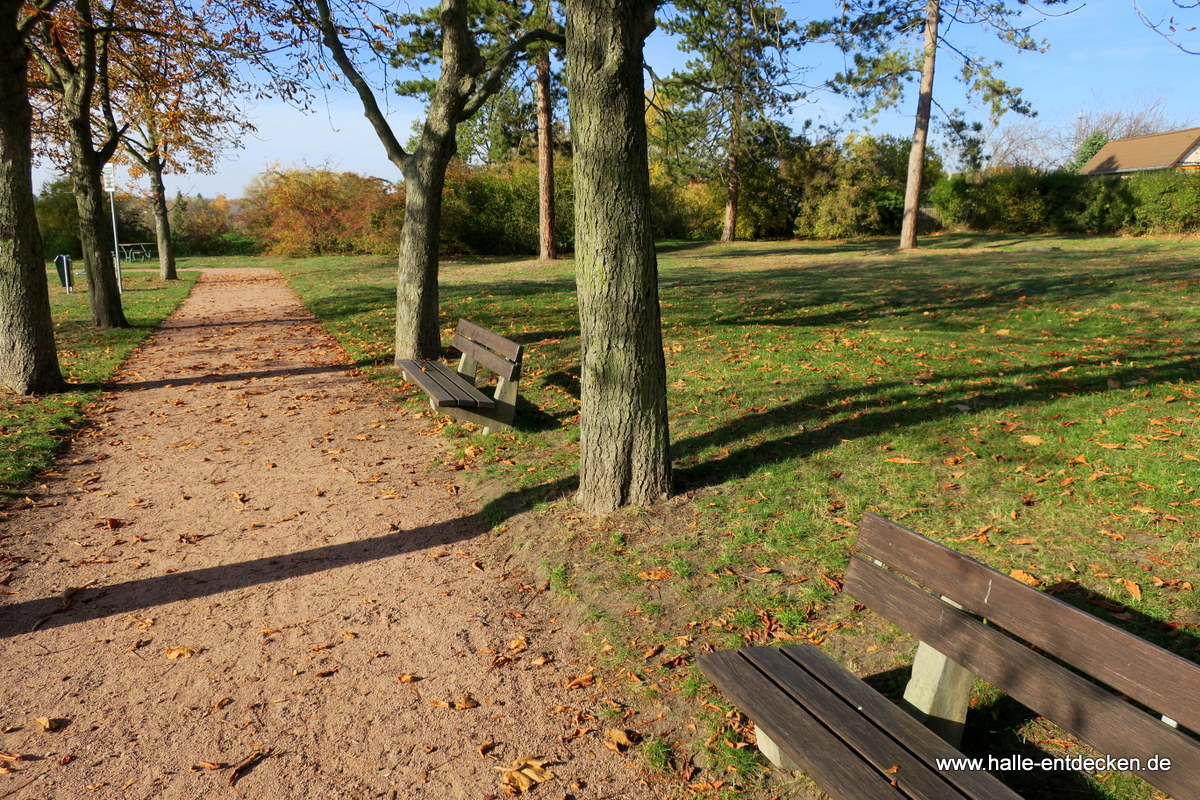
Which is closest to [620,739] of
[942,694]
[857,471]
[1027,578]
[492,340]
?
[942,694]

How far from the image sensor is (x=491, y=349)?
290 inches

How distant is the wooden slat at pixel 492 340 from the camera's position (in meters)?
6.65

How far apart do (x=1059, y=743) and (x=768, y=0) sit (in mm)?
5630

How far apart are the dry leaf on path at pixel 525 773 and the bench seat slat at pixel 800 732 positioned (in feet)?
2.37

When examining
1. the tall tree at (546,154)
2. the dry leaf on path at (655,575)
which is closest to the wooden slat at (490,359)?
the dry leaf on path at (655,575)

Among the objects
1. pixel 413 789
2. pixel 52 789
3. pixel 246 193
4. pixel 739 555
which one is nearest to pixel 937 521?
pixel 739 555

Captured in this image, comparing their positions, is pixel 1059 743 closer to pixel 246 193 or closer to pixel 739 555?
pixel 739 555

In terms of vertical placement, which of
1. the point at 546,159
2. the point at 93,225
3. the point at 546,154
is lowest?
the point at 93,225

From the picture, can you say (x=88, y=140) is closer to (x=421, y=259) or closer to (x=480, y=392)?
(x=421, y=259)

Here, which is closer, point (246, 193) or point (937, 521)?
point (937, 521)

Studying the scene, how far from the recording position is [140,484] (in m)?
6.02

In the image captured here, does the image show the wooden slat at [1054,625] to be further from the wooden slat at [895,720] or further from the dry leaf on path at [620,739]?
the dry leaf on path at [620,739]

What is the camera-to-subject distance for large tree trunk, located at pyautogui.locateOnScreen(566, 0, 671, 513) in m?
4.56

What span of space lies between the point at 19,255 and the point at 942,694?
9.23 meters
